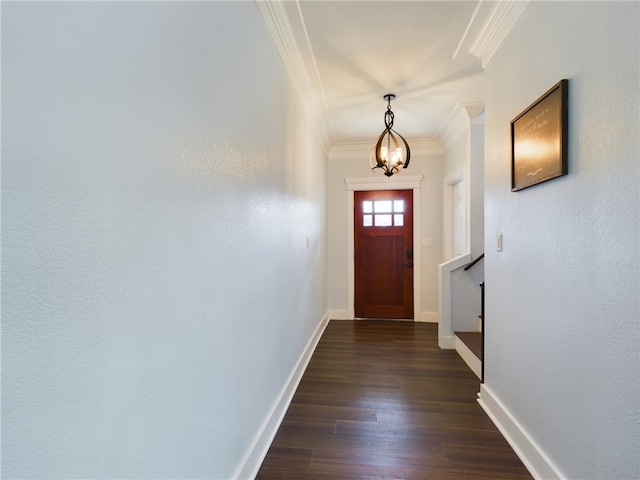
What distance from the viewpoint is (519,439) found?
5.65 feet

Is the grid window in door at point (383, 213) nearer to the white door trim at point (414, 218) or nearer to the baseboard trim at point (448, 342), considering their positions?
the white door trim at point (414, 218)

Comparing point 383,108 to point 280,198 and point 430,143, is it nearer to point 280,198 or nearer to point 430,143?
point 430,143

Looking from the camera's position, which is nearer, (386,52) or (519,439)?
(519,439)

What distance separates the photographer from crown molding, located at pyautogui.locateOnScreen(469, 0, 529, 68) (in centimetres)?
176

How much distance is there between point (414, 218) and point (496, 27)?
2.78m

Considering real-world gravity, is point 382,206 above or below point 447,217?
above

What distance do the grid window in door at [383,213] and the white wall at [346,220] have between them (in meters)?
0.30

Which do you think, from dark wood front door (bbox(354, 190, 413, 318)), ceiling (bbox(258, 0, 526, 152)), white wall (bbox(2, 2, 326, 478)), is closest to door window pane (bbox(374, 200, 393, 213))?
dark wood front door (bbox(354, 190, 413, 318))

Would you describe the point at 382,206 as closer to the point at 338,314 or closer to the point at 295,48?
the point at 338,314

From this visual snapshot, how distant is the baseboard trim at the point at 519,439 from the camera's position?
4.87 ft

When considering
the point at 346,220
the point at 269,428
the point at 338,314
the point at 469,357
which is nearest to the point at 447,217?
the point at 346,220

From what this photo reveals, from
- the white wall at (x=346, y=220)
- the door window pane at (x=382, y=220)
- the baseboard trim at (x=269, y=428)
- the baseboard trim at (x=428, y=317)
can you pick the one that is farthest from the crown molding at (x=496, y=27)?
the baseboard trim at (x=428, y=317)

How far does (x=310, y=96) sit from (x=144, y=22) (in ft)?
7.52

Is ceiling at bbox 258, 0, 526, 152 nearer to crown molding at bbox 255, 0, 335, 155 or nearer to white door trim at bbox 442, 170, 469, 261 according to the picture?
crown molding at bbox 255, 0, 335, 155
